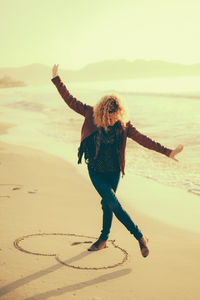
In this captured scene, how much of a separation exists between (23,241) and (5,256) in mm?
474

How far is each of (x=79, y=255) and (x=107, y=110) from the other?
152cm

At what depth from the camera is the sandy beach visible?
12.3 ft

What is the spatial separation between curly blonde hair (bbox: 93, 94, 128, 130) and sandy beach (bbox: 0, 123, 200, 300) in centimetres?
138

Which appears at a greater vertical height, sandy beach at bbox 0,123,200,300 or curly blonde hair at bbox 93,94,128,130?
curly blonde hair at bbox 93,94,128,130

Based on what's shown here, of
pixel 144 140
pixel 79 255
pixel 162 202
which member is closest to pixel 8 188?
pixel 162 202

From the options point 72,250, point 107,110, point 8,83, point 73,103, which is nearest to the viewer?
point 107,110

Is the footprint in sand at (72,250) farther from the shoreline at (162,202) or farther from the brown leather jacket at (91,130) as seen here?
the shoreline at (162,202)

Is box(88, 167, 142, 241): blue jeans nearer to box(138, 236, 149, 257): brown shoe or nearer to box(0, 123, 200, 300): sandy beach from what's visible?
box(138, 236, 149, 257): brown shoe

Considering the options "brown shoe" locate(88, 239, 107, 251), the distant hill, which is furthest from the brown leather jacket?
the distant hill

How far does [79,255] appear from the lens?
178 inches

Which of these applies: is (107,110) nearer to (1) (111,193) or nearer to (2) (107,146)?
(2) (107,146)

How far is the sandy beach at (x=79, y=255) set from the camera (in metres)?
3.74

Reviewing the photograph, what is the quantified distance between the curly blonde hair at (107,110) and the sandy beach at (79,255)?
1382mm

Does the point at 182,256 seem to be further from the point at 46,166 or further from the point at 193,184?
the point at 46,166
